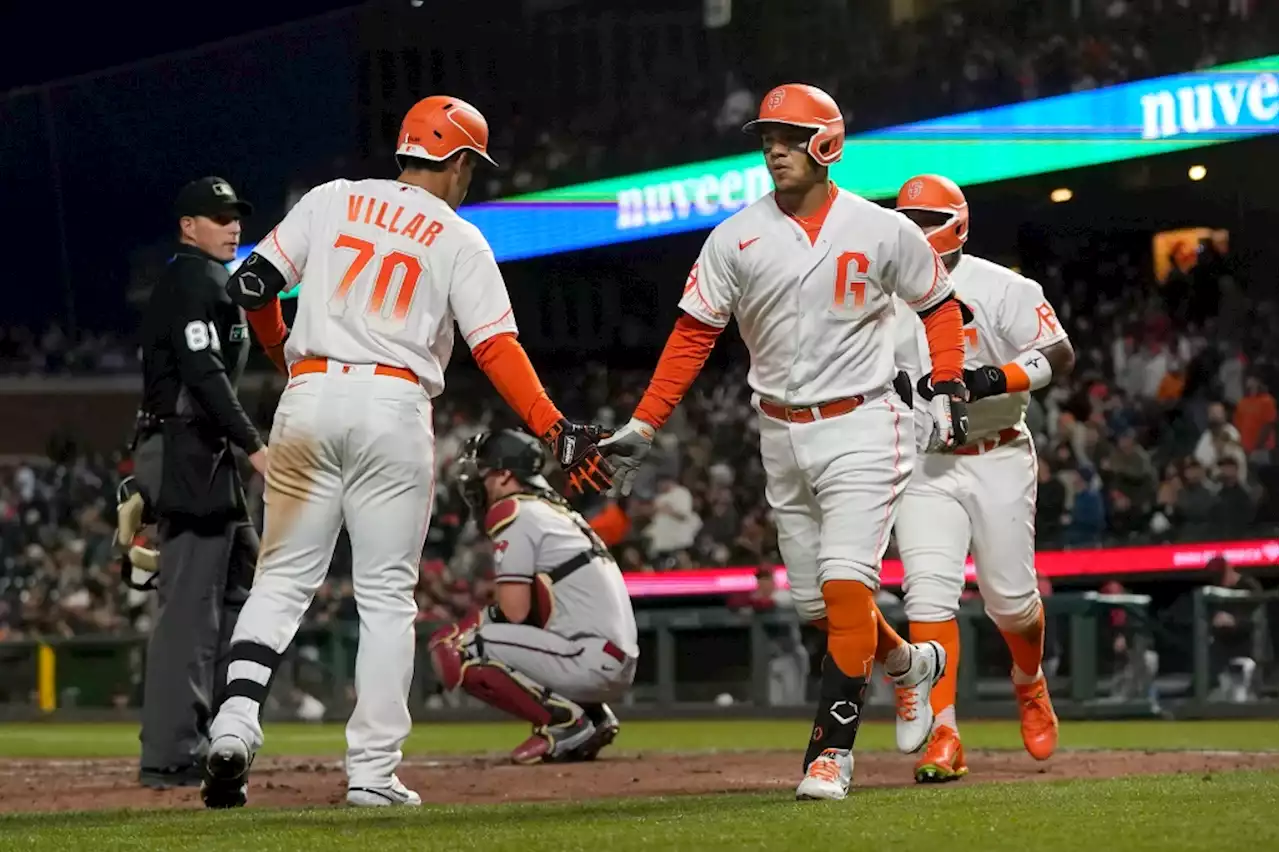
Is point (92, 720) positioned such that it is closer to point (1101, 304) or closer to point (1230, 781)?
point (1101, 304)

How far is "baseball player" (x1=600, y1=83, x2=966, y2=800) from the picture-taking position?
5855 mm

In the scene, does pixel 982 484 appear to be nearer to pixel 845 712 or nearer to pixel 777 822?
pixel 845 712

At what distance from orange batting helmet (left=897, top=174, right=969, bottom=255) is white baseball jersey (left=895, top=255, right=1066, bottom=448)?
17cm

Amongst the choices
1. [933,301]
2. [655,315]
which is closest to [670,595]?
[655,315]

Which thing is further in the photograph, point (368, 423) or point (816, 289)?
point (816, 289)

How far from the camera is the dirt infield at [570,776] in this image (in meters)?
6.41

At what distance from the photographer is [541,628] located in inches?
338

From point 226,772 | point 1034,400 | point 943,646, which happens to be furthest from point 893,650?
point 1034,400

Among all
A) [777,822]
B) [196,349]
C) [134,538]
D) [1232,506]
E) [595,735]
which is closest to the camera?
[777,822]

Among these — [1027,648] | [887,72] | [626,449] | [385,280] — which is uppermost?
[887,72]

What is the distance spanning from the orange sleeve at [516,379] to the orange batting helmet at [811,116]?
3.52 feet

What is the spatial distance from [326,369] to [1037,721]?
3.20 metres

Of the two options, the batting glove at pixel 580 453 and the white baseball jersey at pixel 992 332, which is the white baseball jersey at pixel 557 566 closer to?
the white baseball jersey at pixel 992 332

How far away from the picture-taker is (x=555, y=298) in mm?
24734
